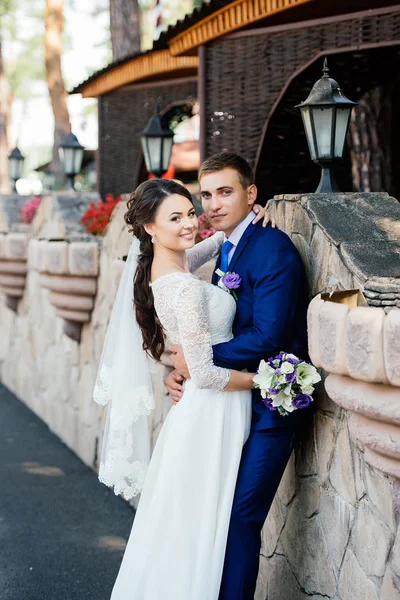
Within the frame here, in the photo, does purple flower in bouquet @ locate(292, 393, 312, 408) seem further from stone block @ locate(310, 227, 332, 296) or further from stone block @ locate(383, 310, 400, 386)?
stone block @ locate(383, 310, 400, 386)

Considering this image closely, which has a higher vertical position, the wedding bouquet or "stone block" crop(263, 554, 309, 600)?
the wedding bouquet

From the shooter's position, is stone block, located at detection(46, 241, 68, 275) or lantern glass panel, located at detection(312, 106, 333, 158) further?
stone block, located at detection(46, 241, 68, 275)

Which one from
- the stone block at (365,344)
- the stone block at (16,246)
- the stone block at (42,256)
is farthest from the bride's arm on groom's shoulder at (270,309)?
the stone block at (16,246)

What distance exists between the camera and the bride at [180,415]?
3582 mm

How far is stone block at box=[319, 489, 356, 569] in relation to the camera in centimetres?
338

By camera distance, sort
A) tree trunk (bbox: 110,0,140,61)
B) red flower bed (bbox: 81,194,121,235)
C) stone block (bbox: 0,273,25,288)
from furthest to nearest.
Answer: tree trunk (bbox: 110,0,140,61), stone block (bbox: 0,273,25,288), red flower bed (bbox: 81,194,121,235)

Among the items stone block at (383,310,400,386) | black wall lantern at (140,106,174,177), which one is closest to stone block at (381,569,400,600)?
stone block at (383,310,400,386)

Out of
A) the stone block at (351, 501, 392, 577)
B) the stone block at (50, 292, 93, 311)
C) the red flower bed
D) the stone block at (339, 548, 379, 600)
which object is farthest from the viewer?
the red flower bed

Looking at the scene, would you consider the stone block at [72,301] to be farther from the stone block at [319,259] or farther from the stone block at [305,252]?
the stone block at [319,259]

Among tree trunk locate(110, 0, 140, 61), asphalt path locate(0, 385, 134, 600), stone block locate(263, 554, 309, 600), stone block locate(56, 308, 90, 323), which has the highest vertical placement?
tree trunk locate(110, 0, 140, 61)

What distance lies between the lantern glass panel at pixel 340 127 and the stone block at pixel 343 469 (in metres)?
1.87

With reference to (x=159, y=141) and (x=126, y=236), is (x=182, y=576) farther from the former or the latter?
(x=159, y=141)

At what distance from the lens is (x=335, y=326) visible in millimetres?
2672

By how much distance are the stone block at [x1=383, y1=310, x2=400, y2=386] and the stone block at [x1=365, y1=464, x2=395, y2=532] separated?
2.02 feet
